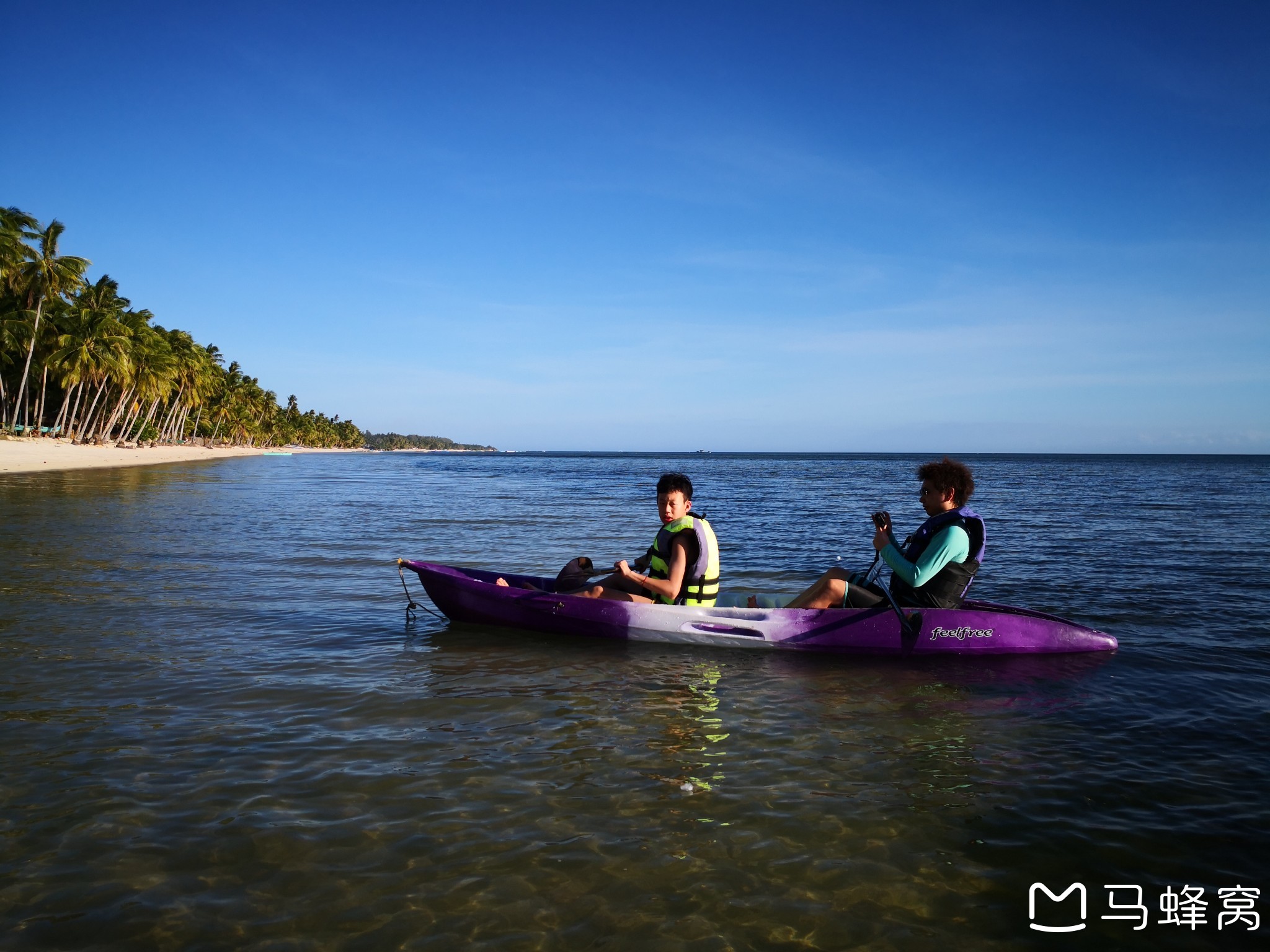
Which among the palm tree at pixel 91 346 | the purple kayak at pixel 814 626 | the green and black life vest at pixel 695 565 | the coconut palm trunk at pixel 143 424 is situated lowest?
the purple kayak at pixel 814 626

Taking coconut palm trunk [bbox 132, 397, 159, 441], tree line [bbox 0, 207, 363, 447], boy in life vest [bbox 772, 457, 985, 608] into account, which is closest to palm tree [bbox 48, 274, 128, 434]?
tree line [bbox 0, 207, 363, 447]

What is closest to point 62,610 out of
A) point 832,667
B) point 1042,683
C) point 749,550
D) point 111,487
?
point 832,667

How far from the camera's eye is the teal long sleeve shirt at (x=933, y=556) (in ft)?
26.2

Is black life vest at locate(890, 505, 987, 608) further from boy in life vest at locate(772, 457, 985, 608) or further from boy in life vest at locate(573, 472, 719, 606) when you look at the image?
boy in life vest at locate(573, 472, 719, 606)

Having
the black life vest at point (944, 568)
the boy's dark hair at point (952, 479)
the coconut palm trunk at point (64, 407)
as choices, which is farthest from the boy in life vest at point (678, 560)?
the coconut palm trunk at point (64, 407)

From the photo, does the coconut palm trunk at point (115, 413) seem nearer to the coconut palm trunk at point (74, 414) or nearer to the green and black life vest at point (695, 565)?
the coconut palm trunk at point (74, 414)

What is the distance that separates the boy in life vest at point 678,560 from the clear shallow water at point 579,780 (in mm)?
650

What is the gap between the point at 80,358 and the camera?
5262 centimetres

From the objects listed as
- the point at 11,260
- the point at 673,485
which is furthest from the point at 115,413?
the point at 673,485

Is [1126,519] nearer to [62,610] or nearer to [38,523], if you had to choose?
[62,610]

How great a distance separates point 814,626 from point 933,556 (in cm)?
146

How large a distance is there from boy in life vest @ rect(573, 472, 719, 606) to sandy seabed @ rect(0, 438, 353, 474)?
1729 inches

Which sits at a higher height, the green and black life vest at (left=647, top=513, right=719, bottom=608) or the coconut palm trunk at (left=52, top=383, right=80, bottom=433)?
the coconut palm trunk at (left=52, top=383, right=80, bottom=433)

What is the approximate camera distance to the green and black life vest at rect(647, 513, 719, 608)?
28.4 feet
